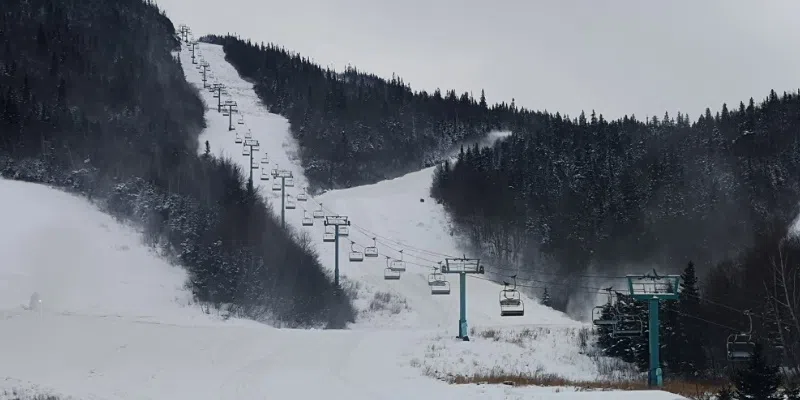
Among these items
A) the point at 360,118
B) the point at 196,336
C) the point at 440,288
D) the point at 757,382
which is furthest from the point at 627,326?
the point at 360,118

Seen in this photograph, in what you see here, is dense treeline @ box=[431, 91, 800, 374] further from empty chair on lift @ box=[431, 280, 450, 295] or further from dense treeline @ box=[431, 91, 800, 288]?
empty chair on lift @ box=[431, 280, 450, 295]

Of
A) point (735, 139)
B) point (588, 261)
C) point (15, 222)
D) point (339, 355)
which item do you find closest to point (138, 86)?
point (15, 222)

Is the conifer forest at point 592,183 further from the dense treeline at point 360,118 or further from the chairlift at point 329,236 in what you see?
the chairlift at point 329,236

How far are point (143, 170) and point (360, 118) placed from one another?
65254mm

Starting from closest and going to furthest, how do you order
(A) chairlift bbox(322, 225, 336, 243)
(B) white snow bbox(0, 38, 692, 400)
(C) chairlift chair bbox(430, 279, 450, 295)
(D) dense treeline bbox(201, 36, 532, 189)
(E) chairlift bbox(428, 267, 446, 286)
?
(B) white snow bbox(0, 38, 692, 400)
(C) chairlift chair bbox(430, 279, 450, 295)
(E) chairlift bbox(428, 267, 446, 286)
(A) chairlift bbox(322, 225, 336, 243)
(D) dense treeline bbox(201, 36, 532, 189)

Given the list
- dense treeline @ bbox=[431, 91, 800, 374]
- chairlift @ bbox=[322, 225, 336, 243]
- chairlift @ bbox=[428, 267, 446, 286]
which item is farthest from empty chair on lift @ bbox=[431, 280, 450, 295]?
dense treeline @ bbox=[431, 91, 800, 374]

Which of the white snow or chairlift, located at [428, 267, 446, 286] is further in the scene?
chairlift, located at [428, 267, 446, 286]

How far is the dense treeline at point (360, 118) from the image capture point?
357 feet

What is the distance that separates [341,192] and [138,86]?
2704 centimetres

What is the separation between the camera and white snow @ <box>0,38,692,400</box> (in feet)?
82.5

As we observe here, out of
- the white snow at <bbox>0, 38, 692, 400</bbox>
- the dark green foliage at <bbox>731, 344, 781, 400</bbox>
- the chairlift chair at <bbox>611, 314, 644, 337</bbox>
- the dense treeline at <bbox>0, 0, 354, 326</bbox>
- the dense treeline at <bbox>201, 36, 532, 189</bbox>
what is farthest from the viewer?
the dense treeline at <bbox>201, 36, 532, 189</bbox>

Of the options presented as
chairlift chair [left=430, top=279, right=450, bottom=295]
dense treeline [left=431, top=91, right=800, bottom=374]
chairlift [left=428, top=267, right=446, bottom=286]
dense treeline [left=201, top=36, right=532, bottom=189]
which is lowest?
chairlift chair [left=430, top=279, right=450, bottom=295]

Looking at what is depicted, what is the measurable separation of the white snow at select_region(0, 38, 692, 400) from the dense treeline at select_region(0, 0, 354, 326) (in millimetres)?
2548

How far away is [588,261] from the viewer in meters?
88.1
